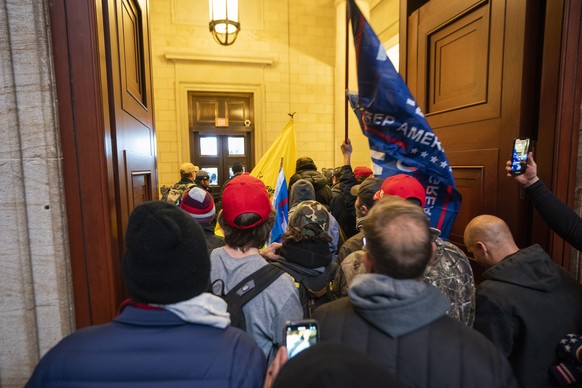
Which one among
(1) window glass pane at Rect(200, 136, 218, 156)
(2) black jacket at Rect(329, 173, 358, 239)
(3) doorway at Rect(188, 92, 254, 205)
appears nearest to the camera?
(2) black jacket at Rect(329, 173, 358, 239)

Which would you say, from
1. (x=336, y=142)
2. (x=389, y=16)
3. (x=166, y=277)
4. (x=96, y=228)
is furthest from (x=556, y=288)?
(x=336, y=142)

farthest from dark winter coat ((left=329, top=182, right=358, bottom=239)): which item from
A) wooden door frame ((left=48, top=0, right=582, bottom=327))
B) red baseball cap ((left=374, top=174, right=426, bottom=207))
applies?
wooden door frame ((left=48, top=0, right=582, bottom=327))

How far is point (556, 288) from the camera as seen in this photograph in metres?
1.53

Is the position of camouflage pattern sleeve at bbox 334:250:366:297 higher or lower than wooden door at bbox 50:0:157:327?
lower

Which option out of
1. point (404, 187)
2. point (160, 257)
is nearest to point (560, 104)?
point (404, 187)

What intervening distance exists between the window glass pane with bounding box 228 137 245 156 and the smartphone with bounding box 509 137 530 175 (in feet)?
23.0

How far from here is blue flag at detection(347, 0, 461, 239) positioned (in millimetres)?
1557

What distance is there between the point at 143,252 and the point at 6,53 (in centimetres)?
113

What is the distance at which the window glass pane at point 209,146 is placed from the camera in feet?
26.7

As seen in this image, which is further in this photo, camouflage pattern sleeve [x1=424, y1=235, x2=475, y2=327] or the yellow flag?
the yellow flag

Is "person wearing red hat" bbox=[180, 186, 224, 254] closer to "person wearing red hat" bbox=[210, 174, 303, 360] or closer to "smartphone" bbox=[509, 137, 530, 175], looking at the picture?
"person wearing red hat" bbox=[210, 174, 303, 360]

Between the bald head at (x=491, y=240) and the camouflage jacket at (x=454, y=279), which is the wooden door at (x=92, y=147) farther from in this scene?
the bald head at (x=491, y=240)

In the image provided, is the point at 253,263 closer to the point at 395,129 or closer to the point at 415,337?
the point at 415,337

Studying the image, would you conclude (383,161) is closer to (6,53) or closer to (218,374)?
(218,374)
